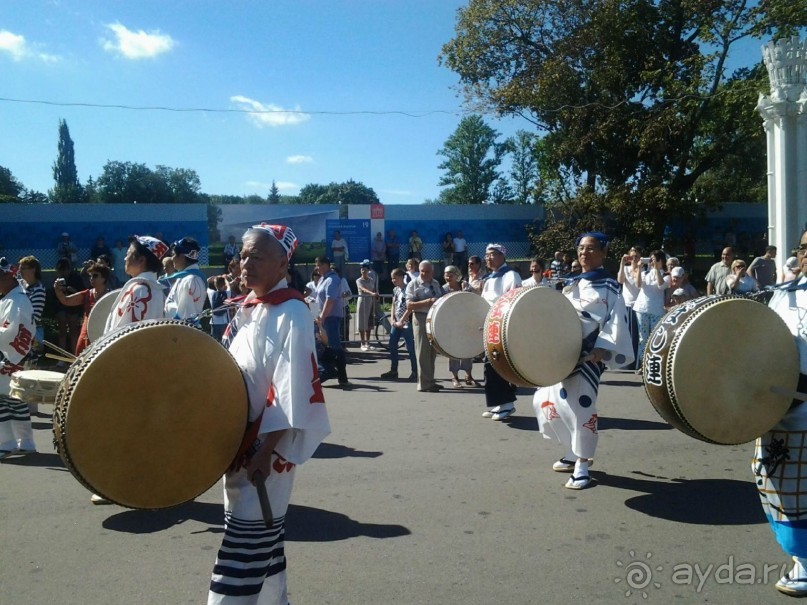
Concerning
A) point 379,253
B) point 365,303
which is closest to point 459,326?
point 365,303

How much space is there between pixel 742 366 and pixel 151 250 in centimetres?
378

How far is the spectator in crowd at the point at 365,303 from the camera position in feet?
47.4

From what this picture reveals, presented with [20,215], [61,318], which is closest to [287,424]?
[61,318]

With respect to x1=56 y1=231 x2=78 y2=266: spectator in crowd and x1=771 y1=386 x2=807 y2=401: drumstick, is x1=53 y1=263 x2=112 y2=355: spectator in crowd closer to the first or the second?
x1=771 y1=386 x2=807 y2=401: drumstick

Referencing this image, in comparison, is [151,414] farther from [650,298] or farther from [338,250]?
[338,250]

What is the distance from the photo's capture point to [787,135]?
49.5 feet

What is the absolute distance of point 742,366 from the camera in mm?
3760

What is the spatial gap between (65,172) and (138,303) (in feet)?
287

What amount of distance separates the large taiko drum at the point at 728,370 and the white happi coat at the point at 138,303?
10.6ft

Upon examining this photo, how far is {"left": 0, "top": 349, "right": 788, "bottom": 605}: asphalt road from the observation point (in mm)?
4070

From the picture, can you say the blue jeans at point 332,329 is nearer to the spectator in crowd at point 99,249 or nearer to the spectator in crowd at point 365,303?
the spectator in crowd at point 365,303

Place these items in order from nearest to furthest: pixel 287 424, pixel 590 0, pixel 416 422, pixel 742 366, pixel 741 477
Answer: pixel 287 424 < pixel 742 366 < pixel 741 477 < pixel 416 422 < pixel 590 0

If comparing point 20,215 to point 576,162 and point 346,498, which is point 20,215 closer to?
point 576,162

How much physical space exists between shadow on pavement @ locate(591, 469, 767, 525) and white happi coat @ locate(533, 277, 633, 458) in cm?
47
